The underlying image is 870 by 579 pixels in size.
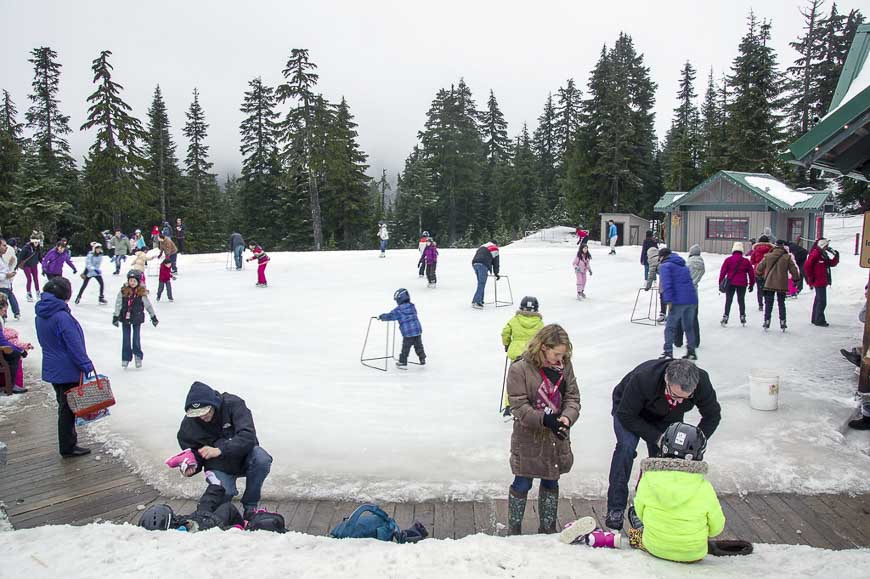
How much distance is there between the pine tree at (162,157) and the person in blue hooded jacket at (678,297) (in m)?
46.3

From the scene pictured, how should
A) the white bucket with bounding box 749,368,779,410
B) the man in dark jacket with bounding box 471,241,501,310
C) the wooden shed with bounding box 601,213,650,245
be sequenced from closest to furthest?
the white bucket with bounding box 749,368,779,410 < the man in dark jacket with bounding box 471,241,501,310 < the wooden shed with bounding box 601,213,650,245

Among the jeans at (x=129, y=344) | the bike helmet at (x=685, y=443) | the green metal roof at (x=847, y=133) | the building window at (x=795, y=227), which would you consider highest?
the green metal roof at (x=847, y=133)

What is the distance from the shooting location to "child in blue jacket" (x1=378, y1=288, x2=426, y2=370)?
399 inches

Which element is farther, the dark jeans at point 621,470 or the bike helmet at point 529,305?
the bike helmet at point 529,305

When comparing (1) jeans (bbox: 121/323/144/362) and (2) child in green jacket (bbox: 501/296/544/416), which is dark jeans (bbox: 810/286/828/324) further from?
(1) jeans (bbox: 121/323/144/362)

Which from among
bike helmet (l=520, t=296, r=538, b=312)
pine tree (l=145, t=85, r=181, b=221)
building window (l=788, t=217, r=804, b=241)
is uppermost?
pine tree (l=145, t=85, r=181, b=221)

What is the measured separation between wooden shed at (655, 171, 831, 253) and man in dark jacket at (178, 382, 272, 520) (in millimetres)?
26089

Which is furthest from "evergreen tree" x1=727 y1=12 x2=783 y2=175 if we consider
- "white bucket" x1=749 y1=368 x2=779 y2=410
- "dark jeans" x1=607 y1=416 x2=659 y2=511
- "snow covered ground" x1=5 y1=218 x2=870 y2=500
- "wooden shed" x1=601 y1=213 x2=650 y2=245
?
"dark jeans" x1=607 y1=416 x2=659 y2=511

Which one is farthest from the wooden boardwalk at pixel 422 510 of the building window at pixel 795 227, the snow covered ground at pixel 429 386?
the building window at pixel 795 227

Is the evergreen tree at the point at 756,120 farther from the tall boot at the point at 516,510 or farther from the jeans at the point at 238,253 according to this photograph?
the tall boot at the point at 516,510

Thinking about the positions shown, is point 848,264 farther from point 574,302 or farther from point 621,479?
point 621,479

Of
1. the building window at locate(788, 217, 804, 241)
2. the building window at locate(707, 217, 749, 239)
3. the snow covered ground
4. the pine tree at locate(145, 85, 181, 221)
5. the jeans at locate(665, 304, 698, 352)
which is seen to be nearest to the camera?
the snow covered ground

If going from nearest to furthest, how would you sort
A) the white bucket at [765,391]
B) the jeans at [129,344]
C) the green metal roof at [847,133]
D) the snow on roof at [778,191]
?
the green metal roof at [847,133] < the white bucket at [765,391] < the jeans at [129,344] < the snow on roof at [778,191]

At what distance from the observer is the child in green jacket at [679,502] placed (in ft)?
11.6
